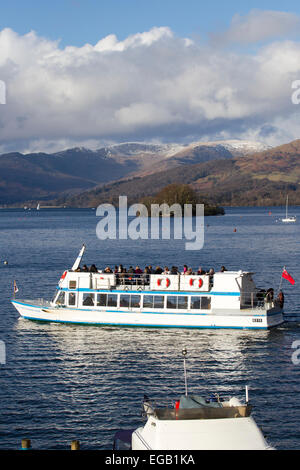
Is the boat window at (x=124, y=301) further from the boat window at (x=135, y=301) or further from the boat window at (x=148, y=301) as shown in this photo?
the boat window at (x=148, y=301)

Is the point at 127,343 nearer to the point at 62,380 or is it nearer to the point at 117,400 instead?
the point at 62,380

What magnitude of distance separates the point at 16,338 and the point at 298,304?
28.4m

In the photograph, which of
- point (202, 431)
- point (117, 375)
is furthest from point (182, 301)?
point (202, 431)

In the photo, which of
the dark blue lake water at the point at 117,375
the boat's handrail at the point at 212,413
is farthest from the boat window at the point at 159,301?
the boat's handrail at the point at 212,413

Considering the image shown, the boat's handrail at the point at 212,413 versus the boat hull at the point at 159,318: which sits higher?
the boat's handrail at the point at 212,413

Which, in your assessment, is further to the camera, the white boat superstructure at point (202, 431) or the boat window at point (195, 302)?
the boat window at point (195, 302)

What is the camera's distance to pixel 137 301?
51.3 metres

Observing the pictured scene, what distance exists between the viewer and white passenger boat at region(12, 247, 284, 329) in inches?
1925

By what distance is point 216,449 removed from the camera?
61.4 ft

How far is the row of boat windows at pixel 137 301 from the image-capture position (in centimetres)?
4988

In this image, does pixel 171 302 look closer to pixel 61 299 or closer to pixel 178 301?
pixel 178 301

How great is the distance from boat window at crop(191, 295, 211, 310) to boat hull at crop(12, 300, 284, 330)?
68 centimetres

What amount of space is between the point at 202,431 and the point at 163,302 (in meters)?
31.4
